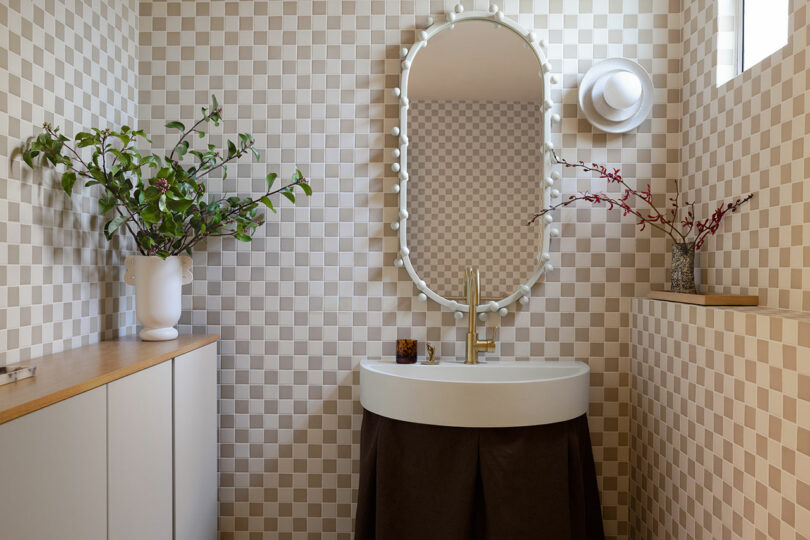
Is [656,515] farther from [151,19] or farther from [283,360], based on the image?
[151,19]

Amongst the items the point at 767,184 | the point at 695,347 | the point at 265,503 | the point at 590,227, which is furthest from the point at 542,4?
the point at 265,503

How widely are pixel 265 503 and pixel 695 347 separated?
1485 millimetres

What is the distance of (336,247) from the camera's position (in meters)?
1.98

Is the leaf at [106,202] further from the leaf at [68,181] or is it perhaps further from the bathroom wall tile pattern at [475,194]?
the bathroom wall tile pattern at [475,194]

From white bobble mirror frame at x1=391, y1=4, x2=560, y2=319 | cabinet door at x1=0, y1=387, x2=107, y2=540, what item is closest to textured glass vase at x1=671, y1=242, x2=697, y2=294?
white bobble mirror frame at x1=391, y1=4, x2=560, y2=319

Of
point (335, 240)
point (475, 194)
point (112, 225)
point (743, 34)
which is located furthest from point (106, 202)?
point (743, 34)

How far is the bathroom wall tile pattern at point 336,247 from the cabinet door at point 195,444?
0.11 meters

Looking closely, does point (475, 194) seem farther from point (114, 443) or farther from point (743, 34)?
point (114, 443)

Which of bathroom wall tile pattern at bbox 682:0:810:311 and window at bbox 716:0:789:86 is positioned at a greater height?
window at bbox 716:0:789:86

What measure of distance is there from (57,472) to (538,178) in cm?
158

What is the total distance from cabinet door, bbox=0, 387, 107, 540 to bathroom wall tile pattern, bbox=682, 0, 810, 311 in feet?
5.33

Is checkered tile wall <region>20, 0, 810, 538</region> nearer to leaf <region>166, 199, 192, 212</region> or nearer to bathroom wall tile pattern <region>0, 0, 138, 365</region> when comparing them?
bathroom wall tile pattern <region>0, 0, 138, 365</region>

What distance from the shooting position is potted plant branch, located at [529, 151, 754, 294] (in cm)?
172

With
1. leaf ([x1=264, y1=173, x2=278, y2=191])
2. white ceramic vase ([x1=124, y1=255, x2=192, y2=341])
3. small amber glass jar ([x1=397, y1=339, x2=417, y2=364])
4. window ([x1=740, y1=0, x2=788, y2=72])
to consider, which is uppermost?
window ([x1=740, y1=0, x2=788, y2=72])
